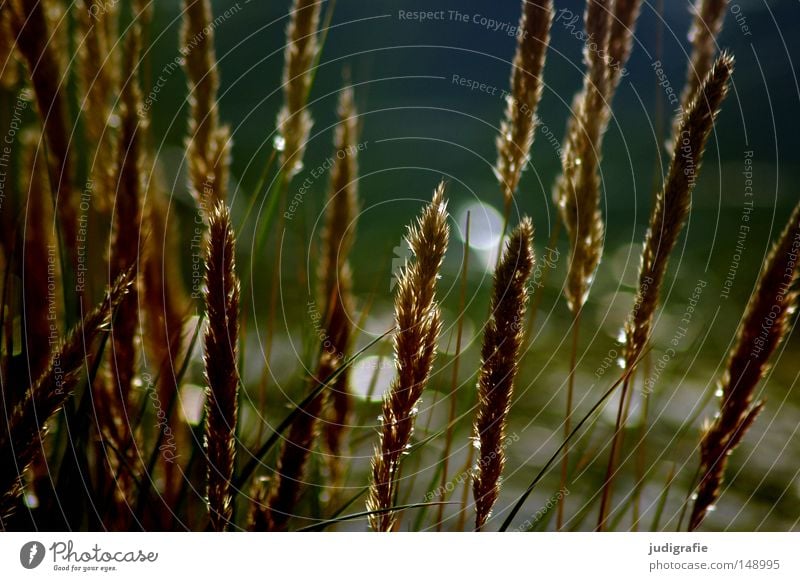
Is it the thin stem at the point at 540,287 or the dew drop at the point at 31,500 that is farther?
the thin stem at the point at 540,287

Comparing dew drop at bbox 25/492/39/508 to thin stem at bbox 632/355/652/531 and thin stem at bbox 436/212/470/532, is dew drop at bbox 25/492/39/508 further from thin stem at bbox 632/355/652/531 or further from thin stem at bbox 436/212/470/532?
thin stem at bbox 632/355/652/531

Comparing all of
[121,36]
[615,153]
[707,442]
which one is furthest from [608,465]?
[121,36]

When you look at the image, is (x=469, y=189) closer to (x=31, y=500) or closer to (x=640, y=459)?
(x=640, y=459)

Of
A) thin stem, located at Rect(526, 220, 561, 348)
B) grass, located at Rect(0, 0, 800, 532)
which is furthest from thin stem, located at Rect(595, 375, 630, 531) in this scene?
thin stem, located at Rect(526, 220, 561, 348)

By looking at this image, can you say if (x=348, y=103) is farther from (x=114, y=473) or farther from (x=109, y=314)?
(x=114, y=473)

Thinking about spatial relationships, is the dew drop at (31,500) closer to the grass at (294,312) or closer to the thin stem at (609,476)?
the grass at (294,312)

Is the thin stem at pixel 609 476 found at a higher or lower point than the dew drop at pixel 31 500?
higher

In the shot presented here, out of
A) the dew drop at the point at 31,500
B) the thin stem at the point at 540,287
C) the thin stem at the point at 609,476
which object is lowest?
the dew drop at the point at 31,500

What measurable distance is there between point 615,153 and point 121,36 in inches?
26.4

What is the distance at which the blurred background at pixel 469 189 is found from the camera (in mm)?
785

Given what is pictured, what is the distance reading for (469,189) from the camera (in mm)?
806

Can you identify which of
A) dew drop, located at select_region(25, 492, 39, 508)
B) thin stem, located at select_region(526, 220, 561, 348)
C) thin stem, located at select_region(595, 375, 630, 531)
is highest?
thin stem, located at select_region(526, 220, 561, 348)

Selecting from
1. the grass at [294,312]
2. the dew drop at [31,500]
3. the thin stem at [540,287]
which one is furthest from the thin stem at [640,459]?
the dew drop at [31,500]

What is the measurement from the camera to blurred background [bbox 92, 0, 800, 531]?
785mm
